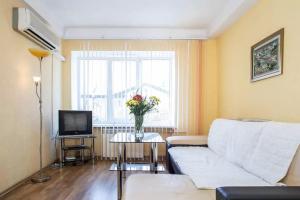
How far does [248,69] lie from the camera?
11.0 feet

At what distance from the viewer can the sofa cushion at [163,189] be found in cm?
164

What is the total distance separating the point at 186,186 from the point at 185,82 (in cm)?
304

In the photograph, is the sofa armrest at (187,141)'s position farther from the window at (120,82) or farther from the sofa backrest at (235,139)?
the window at (120,82)

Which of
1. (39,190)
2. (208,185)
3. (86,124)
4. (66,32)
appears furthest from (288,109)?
(66,32)

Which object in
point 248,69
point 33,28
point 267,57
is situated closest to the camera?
point 267,57

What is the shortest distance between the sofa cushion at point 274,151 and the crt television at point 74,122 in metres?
3.04

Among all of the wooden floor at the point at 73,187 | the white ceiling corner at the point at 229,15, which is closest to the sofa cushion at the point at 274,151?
the wooden floor at the point at 73,187

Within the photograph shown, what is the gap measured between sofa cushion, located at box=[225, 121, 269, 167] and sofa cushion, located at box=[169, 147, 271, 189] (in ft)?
0.31

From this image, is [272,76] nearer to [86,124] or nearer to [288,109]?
[288,109]

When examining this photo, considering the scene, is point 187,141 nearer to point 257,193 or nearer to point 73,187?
point 73,187

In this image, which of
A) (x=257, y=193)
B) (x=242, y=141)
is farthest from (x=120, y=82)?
(x=257, y=193)

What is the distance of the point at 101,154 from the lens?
4734mm

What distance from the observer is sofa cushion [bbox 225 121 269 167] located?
2.32m

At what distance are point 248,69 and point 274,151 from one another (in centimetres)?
166
